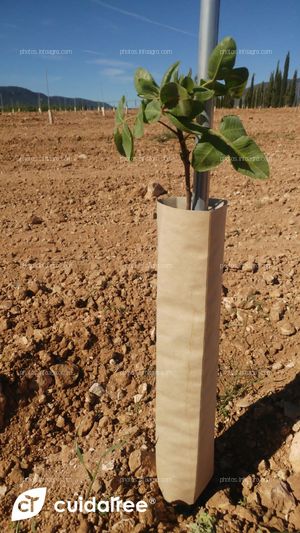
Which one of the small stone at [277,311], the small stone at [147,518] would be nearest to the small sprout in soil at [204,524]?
the small stone at [147,518]

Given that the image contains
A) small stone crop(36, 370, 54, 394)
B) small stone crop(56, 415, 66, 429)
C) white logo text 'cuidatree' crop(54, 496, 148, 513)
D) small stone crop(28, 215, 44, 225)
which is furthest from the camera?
small stone crop(28, 215, 44, 225)

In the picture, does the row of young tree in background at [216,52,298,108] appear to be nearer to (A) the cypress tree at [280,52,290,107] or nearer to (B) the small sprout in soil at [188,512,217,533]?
(A) the cypress tree at [280,52,290,107]

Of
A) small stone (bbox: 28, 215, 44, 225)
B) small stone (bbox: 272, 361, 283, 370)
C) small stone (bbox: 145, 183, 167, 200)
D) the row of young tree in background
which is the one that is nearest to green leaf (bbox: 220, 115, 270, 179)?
small stone (bbox: 272, 361, 283, 370)

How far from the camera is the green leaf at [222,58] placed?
0.94m

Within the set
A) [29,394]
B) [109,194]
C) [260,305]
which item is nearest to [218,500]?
[29,394]

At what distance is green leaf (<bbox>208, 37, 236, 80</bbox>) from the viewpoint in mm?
945

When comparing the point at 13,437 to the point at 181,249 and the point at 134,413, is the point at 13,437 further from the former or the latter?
the point at 181,249

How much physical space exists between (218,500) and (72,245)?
93.3 inches

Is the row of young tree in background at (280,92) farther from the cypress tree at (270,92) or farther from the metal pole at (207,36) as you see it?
the metal pole at (207,36)

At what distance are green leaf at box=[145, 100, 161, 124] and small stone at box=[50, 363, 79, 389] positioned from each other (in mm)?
1534

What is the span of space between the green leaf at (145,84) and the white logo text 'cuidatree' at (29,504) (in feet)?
5.33

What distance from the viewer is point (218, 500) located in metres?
1.59

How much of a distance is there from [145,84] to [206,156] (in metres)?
0.25

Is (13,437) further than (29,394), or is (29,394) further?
(29,394)
